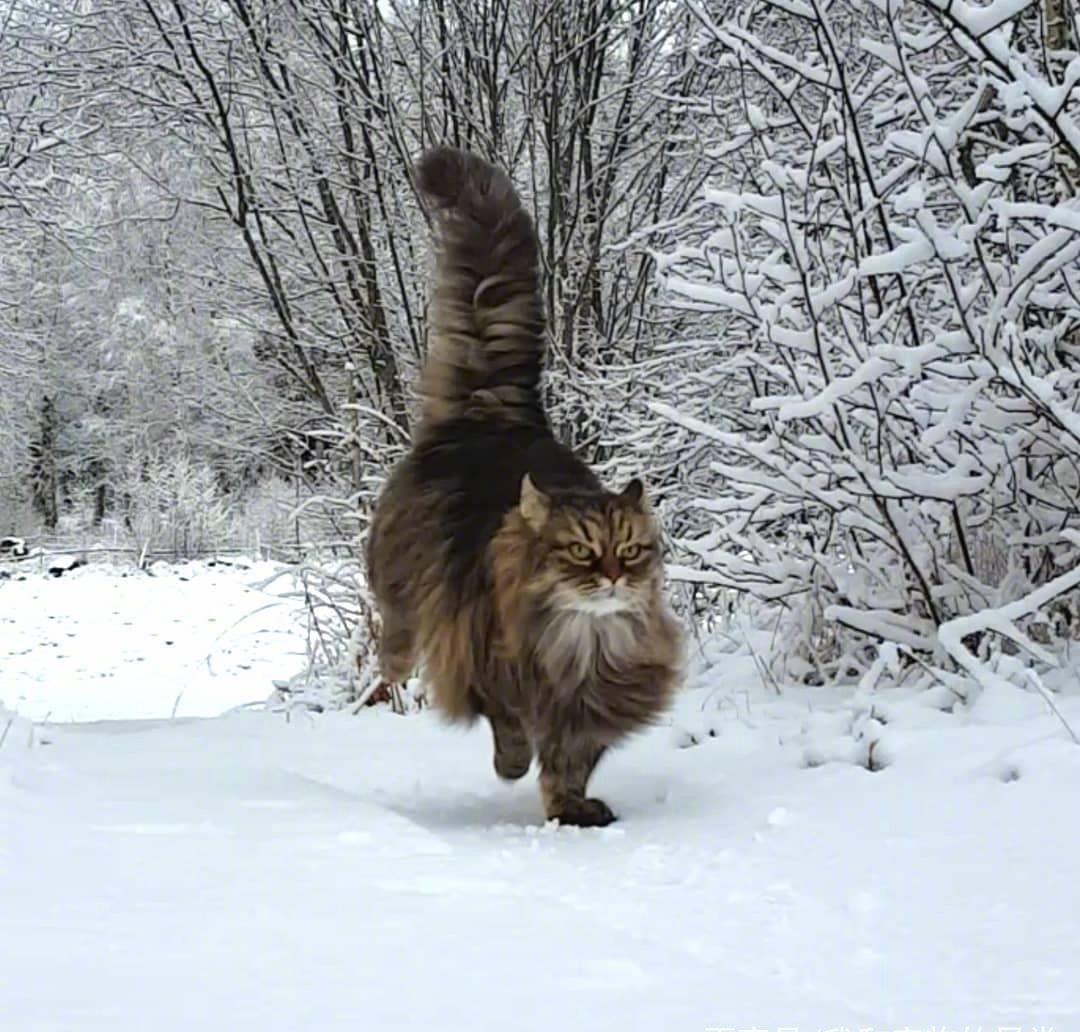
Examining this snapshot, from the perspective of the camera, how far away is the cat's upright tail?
431cm

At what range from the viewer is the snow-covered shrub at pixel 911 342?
3.83 metres

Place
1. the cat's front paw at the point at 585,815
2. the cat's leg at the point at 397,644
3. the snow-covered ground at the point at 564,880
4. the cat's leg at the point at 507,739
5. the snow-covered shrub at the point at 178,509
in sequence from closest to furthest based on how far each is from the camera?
the snow-covered ground at the point at 564,880, the cat's front paw at the point at 585,815, the cat's leg at the point at 507,739, the cat's leg at the point at 397,644, the snow-covered shrub at the point at 178,509

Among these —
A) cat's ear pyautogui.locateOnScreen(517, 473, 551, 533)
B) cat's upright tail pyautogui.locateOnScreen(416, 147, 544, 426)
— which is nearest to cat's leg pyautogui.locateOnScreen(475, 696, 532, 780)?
cat's ear pyautogui.locateOnScreen(517, 473, 551, 533)

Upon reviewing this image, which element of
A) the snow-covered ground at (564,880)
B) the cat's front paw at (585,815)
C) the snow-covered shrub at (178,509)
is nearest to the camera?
the snow-covered ground at (564,880)

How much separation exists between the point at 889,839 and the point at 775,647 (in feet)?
8.12

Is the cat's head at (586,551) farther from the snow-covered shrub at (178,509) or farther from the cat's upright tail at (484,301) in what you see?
the snow-covered shrub at (178,509)

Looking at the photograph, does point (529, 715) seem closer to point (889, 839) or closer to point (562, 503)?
point (562, 503)

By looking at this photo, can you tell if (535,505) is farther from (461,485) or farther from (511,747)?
(511,747)

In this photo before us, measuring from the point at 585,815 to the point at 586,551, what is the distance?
0.68 m

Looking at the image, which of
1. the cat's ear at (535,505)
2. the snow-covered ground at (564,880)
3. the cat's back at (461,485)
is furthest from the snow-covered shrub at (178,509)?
the cat's ear at (535,505)

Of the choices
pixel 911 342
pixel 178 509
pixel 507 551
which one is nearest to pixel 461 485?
pixel 507 551

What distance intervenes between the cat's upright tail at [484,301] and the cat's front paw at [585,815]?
53.3 inches

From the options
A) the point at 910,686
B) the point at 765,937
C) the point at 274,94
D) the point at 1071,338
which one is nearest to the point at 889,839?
the point at 765,937

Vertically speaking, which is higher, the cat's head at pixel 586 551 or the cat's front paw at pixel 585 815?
the cat's head at pixel 586 551
